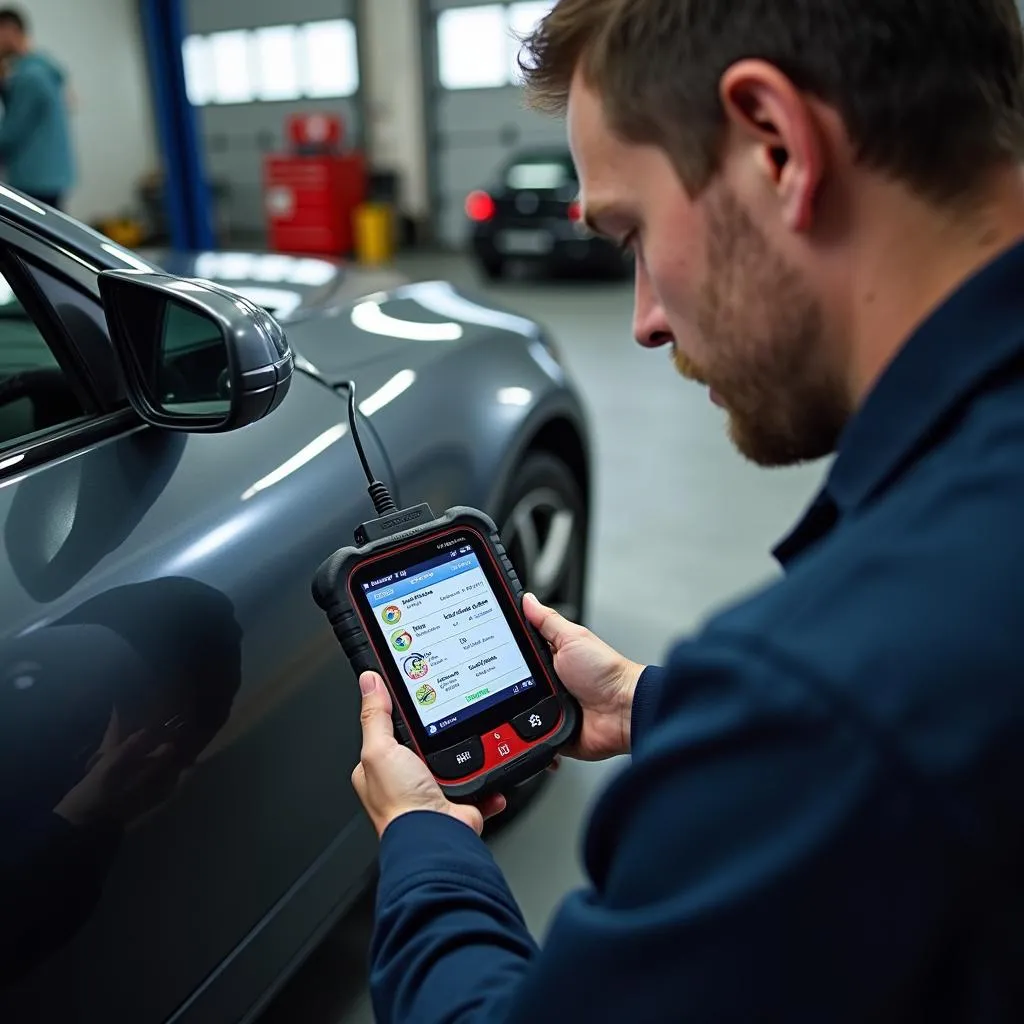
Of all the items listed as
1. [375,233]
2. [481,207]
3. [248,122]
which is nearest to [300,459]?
[481,207]

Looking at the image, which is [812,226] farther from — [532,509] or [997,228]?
[532,509]

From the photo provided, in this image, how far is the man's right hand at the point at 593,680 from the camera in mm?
1174

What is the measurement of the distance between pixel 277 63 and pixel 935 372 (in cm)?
1241

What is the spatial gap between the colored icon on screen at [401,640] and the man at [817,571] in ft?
0.81

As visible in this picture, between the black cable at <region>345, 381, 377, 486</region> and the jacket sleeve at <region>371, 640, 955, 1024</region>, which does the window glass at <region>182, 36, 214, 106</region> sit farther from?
the jacket sleeve at <region>371, 640, 955, 1024</region>

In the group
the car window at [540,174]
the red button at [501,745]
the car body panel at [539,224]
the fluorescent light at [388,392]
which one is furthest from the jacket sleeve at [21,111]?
the red button at [501,745]

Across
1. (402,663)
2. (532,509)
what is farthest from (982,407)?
(532,509)

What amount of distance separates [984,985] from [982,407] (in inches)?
12.4

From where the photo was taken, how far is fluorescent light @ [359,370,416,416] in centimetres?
144

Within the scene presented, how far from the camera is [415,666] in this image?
1115mm

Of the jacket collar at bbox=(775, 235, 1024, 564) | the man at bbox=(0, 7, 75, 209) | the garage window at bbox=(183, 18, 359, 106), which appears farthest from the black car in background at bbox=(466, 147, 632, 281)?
the jacket collar at bbox=(775, 235, 1024, 564)

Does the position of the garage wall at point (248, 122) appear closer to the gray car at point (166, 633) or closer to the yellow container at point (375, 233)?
the yellow container at point (375, 233)

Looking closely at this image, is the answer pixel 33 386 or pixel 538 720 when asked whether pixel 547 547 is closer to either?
pixel 538 720

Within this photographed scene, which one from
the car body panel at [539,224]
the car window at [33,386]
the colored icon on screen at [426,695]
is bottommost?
the car body panel at [539,224]
